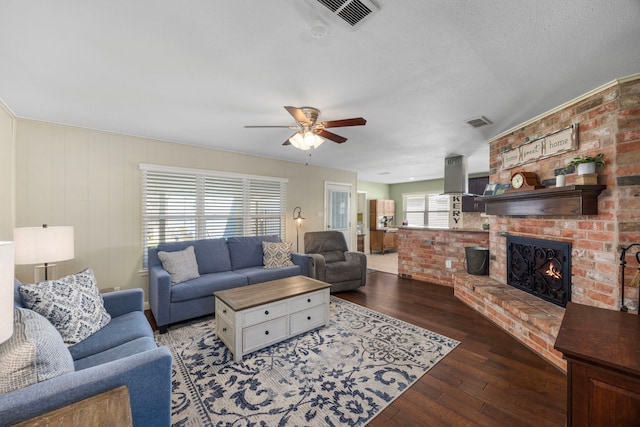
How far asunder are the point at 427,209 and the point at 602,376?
770 centimetres

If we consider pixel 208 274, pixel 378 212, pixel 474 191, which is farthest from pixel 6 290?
pixel 378 212

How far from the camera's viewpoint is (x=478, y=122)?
9.92ft

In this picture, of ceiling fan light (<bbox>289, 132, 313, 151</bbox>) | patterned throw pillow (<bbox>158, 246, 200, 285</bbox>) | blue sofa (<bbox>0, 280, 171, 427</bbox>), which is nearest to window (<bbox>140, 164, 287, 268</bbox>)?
patterned throw pillow (<bbox>158, 246, 200, 285</bbox>)

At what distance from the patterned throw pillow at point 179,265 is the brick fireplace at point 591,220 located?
146 inches

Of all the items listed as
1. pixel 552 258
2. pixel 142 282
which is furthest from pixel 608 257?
pixel 142 282

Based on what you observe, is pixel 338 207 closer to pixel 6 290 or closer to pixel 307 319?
pixel 307 319

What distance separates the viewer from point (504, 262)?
343cm

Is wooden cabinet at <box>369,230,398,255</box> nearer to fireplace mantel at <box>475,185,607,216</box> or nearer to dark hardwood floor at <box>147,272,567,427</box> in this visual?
fireplace mantel at <box>475,185,607,216</box>

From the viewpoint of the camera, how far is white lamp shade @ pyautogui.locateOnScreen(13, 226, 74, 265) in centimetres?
221

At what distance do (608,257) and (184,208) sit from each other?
4.86 meters

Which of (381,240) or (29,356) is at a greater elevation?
(29,356)

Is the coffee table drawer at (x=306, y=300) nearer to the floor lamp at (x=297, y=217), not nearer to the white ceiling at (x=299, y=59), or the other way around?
the white ceiling at (x=299, y=59)

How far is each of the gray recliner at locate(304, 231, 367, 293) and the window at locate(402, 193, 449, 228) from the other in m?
4.32

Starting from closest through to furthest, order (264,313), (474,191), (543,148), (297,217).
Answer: (264,313) → (543,148) → (297,217) → (474,191)
